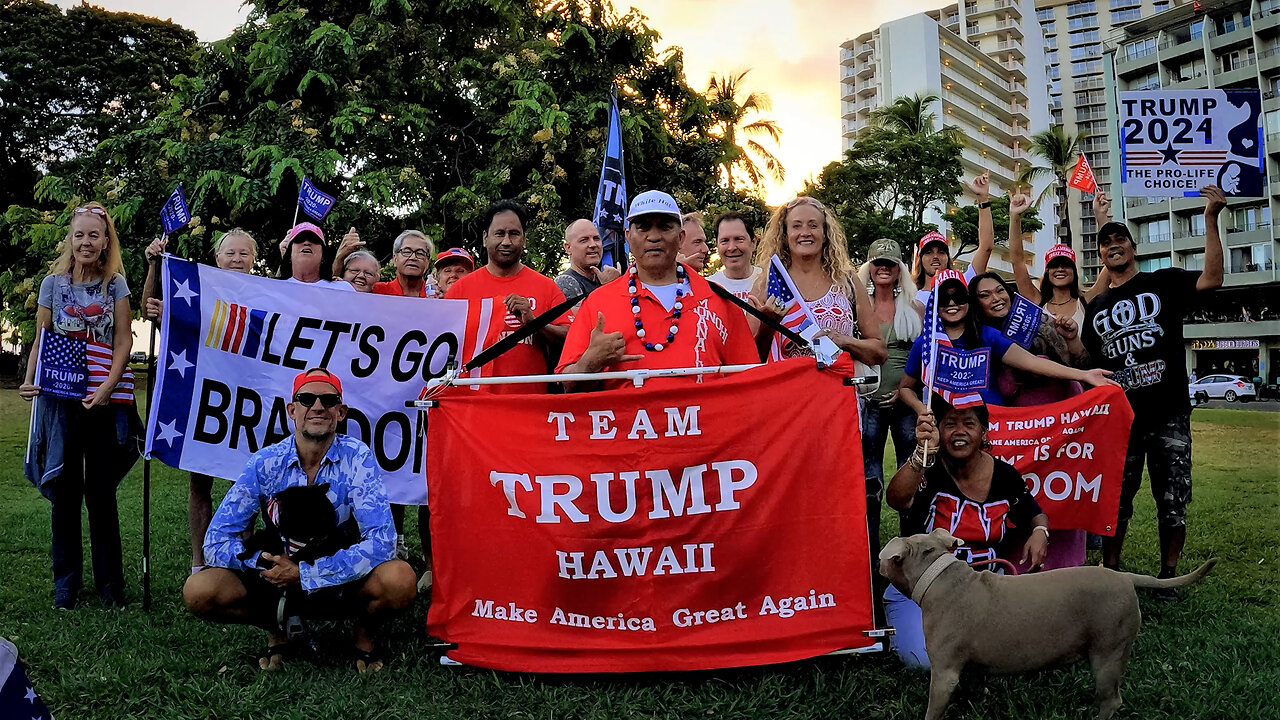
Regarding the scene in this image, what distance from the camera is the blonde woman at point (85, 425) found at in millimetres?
5250

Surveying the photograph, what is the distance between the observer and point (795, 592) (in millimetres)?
3879

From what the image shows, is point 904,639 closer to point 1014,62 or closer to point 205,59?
point 205,59

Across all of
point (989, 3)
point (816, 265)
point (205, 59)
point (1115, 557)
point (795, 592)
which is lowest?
point (1115, 557)

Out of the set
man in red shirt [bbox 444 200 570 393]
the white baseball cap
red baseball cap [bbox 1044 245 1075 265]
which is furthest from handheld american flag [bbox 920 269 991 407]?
man in red shirt [bbox 444 200 570 393]

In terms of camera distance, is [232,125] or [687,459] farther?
[232,125]

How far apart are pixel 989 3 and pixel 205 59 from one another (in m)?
80.1

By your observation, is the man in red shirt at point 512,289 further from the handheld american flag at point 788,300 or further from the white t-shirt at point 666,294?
the handheld american flag at point 788,300

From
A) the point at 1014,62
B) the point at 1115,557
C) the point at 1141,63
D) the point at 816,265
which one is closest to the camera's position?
the point at 816,265

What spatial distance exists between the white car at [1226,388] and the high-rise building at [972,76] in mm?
25507

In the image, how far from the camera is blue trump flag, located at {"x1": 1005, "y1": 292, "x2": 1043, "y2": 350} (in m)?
5.28

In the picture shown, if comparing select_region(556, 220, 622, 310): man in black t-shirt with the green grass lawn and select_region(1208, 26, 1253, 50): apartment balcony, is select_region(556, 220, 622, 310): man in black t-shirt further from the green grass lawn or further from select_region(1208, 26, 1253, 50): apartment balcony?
select_region(1208, 26, 1253, 50): apartment balcony

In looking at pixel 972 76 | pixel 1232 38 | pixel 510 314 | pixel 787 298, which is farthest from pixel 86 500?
pixel 972 76

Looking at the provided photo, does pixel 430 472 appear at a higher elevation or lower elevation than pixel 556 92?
lower

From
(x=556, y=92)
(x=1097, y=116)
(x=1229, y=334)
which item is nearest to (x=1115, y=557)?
(x=556, y=92)
